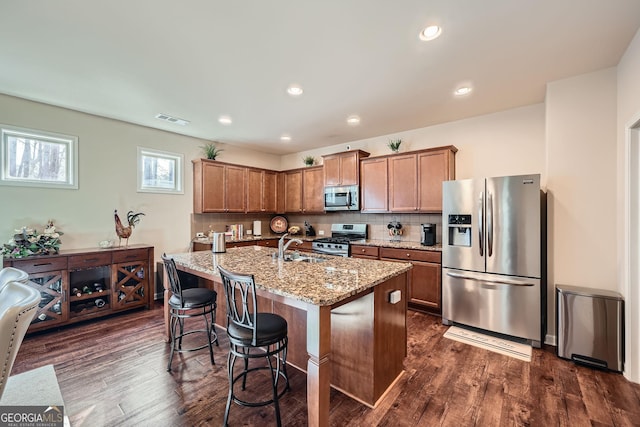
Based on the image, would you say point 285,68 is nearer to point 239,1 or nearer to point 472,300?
point 239,1

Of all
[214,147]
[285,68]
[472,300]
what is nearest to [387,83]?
[285,68]

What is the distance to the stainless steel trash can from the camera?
2324mm

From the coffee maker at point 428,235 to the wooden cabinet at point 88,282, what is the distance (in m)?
4.11

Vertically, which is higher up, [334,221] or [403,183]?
[403,183]

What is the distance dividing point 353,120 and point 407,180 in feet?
4.16

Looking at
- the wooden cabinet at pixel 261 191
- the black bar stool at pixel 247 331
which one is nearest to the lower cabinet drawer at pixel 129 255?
the wooden cabinet at pixel 261 191

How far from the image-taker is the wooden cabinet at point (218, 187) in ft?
15.7

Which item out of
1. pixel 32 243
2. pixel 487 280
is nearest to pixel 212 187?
pixel 32 243

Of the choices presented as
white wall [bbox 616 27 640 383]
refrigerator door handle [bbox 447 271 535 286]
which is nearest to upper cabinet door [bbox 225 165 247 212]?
refrigerator door handle [bbox 447 271 535 286]

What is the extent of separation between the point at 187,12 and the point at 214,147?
3.39 metres

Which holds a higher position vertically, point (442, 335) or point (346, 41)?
point (346, 41)

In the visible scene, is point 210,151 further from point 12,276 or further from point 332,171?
point 12,276

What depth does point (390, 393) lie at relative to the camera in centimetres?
206

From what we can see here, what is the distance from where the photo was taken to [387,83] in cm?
288
